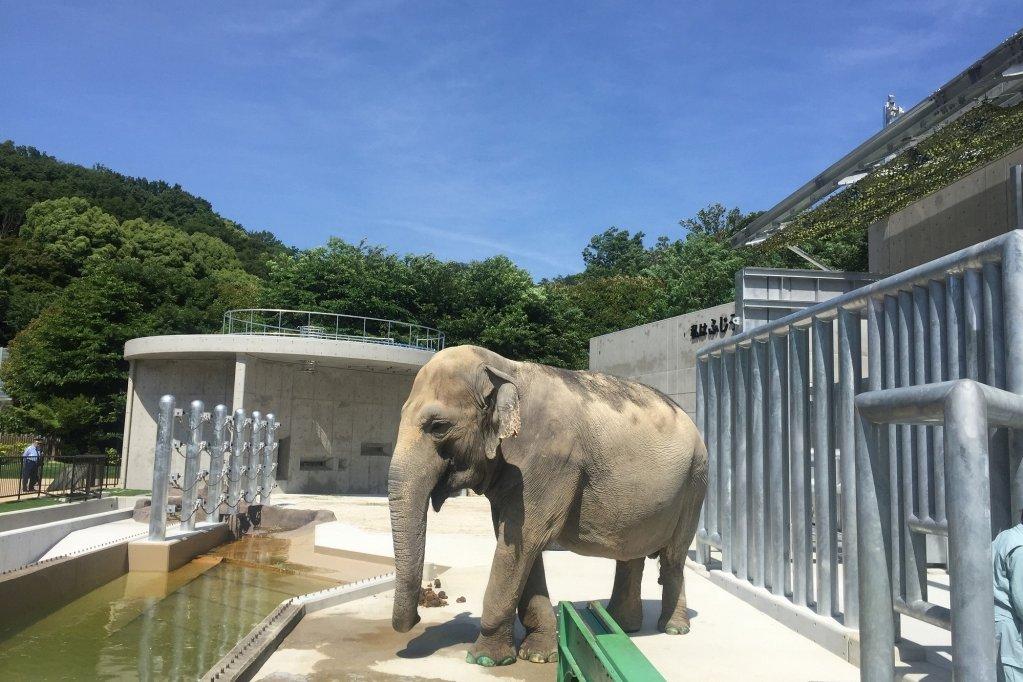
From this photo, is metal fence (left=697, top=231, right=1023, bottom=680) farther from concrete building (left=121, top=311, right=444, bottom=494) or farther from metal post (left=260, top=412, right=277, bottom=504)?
concrete building (left=121, top=311, right=444, bottom=494)

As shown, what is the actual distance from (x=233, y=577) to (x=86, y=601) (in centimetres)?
217

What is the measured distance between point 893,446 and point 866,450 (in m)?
2.76

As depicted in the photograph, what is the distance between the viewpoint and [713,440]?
9.38 meters

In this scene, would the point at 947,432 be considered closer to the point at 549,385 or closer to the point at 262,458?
the point at 549,385

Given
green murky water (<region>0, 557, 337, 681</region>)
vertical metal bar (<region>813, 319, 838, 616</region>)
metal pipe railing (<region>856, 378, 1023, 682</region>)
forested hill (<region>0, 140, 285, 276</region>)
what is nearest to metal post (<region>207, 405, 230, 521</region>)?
green murky water (<region>0, 557, 337, 681</region>)

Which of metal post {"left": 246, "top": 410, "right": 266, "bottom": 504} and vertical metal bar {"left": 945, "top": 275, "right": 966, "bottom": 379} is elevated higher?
vertical metal bar {"left": 945, "top": 275, "right": 966, "bottom": 379}

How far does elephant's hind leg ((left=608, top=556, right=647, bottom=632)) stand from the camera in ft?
21.1

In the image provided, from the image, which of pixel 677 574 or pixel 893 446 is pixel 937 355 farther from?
pixel 677 574

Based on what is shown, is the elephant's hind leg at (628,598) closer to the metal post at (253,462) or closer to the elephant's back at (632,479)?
the elephant's back at (632,479)

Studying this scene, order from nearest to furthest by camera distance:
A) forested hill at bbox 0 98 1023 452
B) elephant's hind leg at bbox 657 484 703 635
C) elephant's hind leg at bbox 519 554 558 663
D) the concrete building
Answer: elephant's hind leg at bbox 519 554 558 663 < elephant's hind leg at bbox 657 484 703 635 < the concrete building < forested hill at bbox 0 98 1023 452

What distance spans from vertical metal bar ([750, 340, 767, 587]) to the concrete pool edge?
3.58 metres

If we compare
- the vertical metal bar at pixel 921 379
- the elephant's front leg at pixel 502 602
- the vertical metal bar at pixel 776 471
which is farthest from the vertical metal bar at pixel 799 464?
the elephant's front leg at pixel 502 602

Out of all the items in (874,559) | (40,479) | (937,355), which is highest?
(937,355)

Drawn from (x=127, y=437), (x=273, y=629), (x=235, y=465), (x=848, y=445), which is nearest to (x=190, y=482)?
(x=235, y=465)
